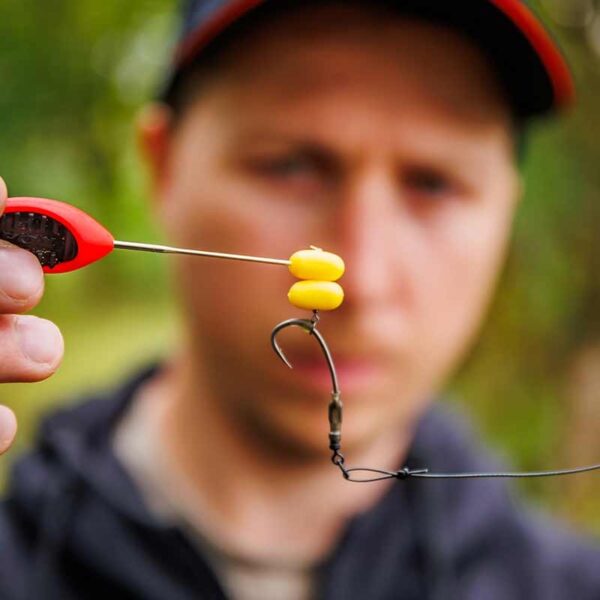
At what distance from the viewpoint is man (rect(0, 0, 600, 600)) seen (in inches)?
56.9

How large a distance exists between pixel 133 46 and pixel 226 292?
3.54 feet

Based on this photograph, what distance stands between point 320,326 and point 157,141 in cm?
71

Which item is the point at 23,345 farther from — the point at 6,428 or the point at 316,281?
the point at 316,281

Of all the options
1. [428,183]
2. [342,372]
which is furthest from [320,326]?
[428,183]

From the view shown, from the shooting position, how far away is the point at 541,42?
1548 mm

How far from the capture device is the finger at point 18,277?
0.77 meters

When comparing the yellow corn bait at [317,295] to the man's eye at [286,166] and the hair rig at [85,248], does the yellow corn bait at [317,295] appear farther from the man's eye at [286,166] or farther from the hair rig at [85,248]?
the man's eye at [286,166]

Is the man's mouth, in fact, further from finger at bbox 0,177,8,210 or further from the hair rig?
finger at bbox 0,177,8,210

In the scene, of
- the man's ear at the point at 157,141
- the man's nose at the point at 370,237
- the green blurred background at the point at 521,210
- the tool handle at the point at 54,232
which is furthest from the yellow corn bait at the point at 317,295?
the green blurred background at the point at 521,210

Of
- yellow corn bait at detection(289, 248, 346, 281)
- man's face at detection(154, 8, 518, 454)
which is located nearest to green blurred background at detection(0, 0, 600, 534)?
man's face at detection(154, 8, 518, 454)

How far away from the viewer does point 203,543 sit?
5.52ft

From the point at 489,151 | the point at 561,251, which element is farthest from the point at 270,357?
the point at 561,251

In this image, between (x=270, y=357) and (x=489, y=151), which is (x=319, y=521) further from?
(x=489, y=151)

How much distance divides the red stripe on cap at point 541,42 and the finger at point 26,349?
105 centimetres
